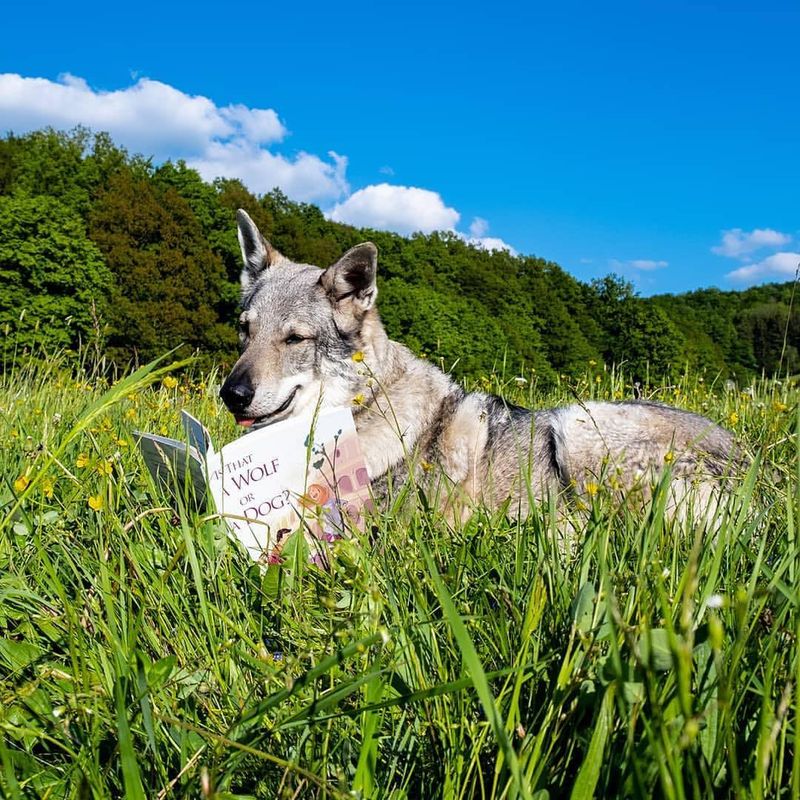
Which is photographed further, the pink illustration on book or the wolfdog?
the wolfdog

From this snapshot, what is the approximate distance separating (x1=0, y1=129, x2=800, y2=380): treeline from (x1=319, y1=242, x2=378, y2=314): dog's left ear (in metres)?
16.6

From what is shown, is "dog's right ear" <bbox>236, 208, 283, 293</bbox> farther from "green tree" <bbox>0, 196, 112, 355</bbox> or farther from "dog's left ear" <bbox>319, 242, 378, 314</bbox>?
"green tree" <bbox>0, 196, 112, 355</bbox>

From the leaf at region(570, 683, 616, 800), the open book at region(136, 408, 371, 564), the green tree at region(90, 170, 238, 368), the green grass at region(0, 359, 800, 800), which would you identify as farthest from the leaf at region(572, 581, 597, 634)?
the green tree at region(90, 170, 238, 368)

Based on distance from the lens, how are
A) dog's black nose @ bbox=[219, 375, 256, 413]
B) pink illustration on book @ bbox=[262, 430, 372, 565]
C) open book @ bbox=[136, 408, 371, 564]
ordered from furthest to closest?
1. dog's black nose @ bbox=[219, 375, 256, 413]
2. pink illustration on book @ bbox=[262, 430, 372, 565]
3. open book @ bbox=[136, 408, 371, 564]

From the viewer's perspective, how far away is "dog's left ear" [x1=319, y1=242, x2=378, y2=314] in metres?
4.62

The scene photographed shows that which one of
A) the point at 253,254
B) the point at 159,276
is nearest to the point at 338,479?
the point at 253,254

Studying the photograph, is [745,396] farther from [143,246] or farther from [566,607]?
[143,246]

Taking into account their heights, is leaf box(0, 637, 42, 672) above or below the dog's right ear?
below

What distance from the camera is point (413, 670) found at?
1599mm

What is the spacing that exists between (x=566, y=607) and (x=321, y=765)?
0.72 m

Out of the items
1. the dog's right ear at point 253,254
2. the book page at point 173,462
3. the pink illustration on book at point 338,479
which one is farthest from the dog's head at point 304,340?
the book page at point 173,462

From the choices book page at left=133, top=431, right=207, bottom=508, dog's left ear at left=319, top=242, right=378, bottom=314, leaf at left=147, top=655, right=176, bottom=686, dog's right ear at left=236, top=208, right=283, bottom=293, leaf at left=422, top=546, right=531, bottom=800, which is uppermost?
dog's right ear at left=236, top=208, right=283, bottom=293

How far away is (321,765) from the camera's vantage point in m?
1.38

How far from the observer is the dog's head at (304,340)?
432cm
